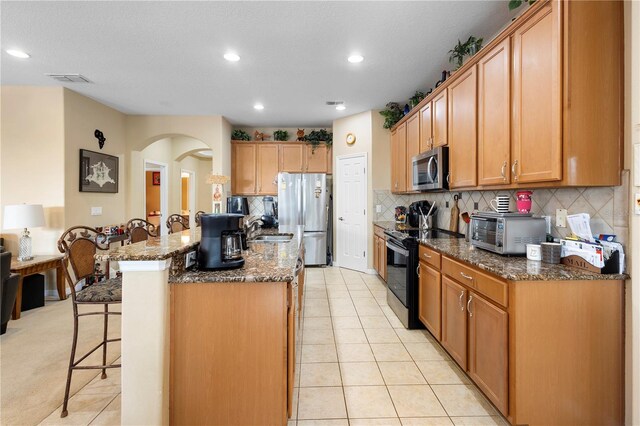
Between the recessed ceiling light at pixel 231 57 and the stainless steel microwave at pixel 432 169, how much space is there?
2299mm

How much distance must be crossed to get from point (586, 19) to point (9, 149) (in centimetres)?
591

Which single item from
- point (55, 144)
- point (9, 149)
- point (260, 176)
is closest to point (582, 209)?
point (260, 176)

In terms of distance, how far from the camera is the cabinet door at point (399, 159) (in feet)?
14.3

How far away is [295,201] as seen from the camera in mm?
5594

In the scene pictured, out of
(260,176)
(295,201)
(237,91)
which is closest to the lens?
(237,91)

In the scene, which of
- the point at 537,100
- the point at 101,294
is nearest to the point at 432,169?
the point at 537,100

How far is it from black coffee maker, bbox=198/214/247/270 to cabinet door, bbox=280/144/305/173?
Result: 436cm

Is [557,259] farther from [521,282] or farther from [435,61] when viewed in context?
[435,61]

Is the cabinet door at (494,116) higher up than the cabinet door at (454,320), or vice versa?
the cabinet door at (494,116)

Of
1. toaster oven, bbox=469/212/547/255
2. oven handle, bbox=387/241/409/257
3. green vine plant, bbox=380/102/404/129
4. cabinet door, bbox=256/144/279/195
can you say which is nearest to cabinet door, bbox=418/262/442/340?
oven handle, bbox=387/241/409/257

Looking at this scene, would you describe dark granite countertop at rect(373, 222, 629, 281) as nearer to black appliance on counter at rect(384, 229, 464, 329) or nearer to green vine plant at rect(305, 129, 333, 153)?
black appliance on counter at rect(384, 229, 464, 329)

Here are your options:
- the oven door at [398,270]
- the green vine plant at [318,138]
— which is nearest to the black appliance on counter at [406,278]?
the oven door at [398,270]

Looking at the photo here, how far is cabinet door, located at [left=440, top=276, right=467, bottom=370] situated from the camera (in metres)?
2.07

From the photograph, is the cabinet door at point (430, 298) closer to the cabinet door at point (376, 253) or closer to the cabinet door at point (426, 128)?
the cabinet door at point (426, 128)
